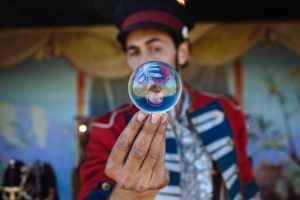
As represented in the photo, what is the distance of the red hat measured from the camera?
167cm

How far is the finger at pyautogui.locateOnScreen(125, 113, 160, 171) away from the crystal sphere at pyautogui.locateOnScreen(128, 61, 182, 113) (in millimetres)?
24

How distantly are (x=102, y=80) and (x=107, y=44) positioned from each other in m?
0.16

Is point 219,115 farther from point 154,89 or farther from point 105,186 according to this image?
point 154,89

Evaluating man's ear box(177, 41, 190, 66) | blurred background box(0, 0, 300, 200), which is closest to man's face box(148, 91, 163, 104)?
man's ear box(177, 41, 190, 66)

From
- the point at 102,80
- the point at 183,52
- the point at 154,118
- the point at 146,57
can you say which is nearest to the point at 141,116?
the point at 154,118

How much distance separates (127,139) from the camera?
1158mm

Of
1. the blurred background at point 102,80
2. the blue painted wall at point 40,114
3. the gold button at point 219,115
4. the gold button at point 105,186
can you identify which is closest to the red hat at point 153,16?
the gold button at point 219,115

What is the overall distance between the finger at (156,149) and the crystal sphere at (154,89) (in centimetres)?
4

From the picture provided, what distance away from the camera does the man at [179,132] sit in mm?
1606

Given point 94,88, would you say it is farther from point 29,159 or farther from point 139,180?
point 139,180

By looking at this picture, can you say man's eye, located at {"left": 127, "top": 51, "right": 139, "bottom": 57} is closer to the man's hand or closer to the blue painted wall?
the man's hand

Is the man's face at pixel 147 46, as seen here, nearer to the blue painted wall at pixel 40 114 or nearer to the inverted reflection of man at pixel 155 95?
the inverted reflection of man at pixel 155 95

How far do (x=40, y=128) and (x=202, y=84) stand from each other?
72cm

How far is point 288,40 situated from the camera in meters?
2.45
